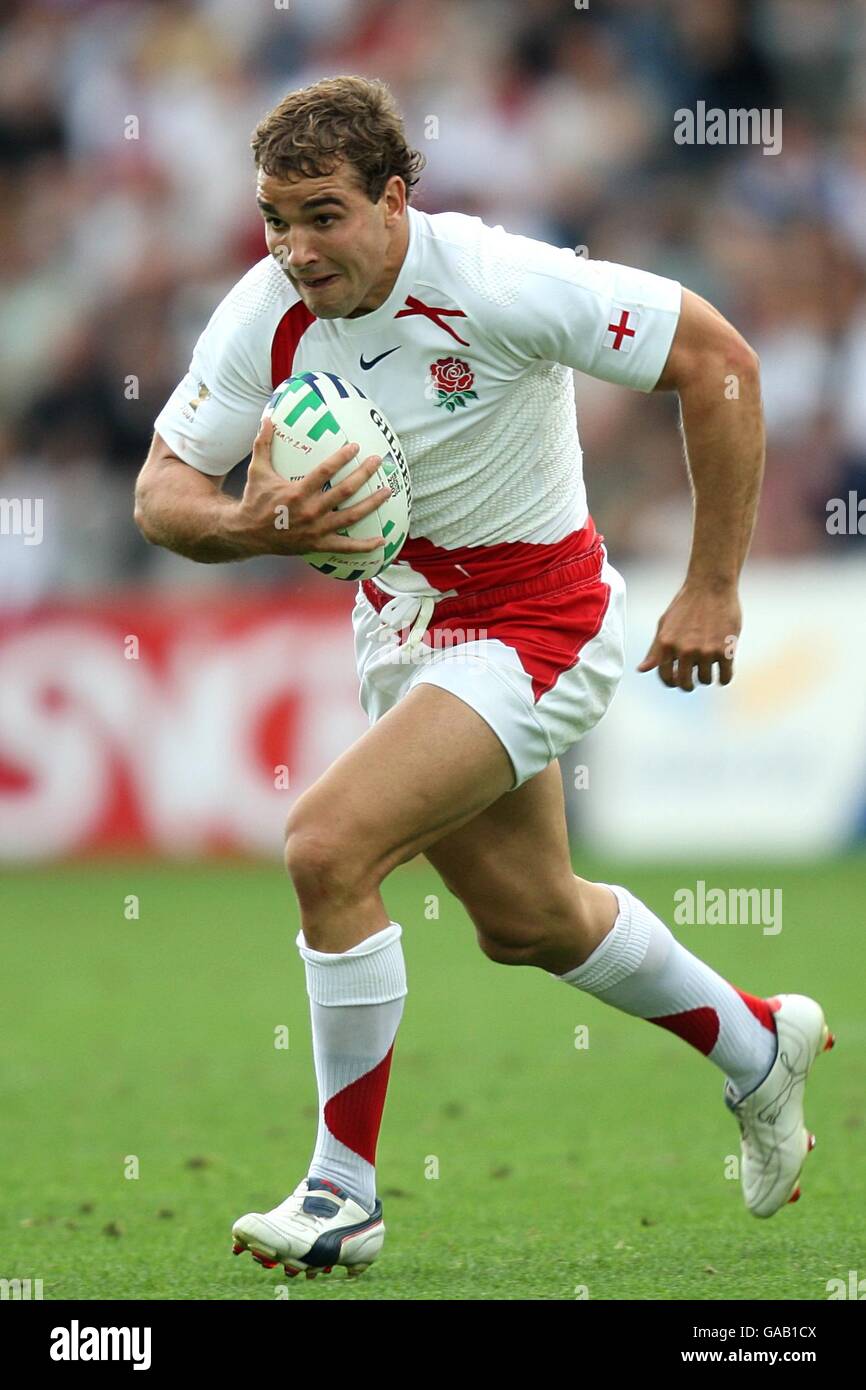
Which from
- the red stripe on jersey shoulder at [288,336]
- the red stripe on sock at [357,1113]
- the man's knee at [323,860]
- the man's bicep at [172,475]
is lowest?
the red stripe on sock at [357,1113]

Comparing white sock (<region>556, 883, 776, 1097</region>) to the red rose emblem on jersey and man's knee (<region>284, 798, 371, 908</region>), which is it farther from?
the red rose emblem on jersey

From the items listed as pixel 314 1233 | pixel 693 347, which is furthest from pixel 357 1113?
pixel 693 347

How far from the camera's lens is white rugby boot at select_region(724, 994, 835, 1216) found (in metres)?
4.98

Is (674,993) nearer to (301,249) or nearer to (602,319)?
(602,319)

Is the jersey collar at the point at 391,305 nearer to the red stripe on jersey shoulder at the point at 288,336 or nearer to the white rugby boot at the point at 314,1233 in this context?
the red stripe on jersey shoulder at the point at 288,336

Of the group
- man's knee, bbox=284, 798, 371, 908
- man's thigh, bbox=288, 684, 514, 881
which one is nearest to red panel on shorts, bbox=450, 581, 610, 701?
man's thigh, bbox=288, 684, 514, 881

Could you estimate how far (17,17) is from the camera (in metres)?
14.8

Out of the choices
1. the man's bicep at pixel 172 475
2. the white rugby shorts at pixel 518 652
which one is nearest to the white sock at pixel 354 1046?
the white rugby shorts at pixel 518 652

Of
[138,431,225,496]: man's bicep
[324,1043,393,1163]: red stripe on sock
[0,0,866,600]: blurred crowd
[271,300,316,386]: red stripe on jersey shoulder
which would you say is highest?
[0,0,866,600]: blurred crowd

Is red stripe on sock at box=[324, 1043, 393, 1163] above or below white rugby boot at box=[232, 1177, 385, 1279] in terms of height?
above

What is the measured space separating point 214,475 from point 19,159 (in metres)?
10.3

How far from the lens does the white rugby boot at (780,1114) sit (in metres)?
4.98

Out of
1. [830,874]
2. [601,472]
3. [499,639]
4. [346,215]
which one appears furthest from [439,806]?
[601,472]

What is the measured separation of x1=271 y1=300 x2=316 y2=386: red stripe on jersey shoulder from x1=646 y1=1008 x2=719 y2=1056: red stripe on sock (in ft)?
5.94
